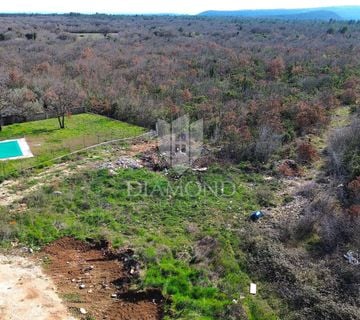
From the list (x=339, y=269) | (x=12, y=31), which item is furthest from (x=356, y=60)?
(x=12, y=31)

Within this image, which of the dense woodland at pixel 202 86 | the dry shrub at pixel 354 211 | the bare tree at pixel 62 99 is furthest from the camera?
the bare tree at pixel 62 99

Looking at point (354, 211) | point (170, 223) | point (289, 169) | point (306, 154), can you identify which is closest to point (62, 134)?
point (170, 223)

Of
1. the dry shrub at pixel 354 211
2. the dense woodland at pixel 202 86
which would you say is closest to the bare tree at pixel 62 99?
the dense woodland at pixel 202 86

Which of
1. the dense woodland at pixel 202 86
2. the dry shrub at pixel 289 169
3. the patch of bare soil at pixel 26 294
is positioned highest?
the dense woodland at pixel 202 86

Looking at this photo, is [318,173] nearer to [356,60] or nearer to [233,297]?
[233,297]

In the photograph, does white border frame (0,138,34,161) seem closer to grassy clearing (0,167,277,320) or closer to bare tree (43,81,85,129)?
bare tree (43,81,85,129)

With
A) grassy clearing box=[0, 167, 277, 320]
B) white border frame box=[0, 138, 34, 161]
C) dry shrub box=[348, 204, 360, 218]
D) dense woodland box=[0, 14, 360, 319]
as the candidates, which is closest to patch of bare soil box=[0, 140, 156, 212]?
grassy clearing box=[0, 167, 277, 320]

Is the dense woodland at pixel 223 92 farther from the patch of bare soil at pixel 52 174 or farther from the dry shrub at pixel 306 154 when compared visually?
the patch of bare soil at pixel 52 174

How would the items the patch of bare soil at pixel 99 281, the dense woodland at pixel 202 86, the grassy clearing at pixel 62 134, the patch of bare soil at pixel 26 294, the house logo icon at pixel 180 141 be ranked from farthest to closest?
the dense woodland at pixel 202 86, the grassy clearing at pixel 62 134, the house logo icon at pixel 180 141, the patch of bare soil at pixel 99 281, the patch of bare soil at pixel 26 294

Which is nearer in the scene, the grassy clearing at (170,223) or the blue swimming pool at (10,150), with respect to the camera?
the grassy clearing at (170,223)
